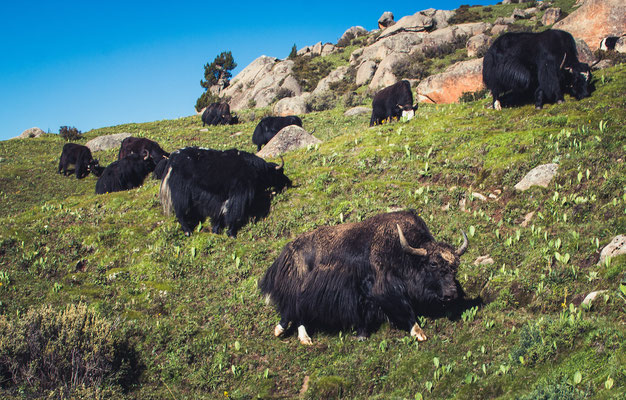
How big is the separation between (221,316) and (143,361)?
1.44 m

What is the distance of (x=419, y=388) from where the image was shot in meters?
5.07

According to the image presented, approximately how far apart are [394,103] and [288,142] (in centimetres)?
588

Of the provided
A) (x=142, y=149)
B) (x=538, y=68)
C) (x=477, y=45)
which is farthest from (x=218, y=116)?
(x=477, y=45)

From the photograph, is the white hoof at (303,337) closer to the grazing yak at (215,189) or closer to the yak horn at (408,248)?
the yak horn at (408,248)

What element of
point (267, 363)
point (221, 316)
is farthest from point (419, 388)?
point (221, 316)

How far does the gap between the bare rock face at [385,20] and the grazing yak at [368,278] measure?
221 ft

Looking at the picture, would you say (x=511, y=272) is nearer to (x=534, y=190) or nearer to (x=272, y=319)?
(x=534, y=190)

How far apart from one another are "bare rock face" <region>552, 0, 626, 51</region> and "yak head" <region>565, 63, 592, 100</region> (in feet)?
38.5

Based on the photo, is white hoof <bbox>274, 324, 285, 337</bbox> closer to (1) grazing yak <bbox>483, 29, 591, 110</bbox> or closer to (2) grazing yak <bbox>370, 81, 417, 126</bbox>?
(1) grazing yak <bbox>483, 29, 591, 110</bbox>

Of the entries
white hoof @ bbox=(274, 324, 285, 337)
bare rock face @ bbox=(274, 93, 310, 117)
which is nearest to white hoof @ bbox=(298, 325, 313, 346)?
white hoof @ bbox=(274, 324, 285, 337)

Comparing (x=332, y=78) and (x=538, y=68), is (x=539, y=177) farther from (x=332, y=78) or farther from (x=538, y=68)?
(x=332, y=78)

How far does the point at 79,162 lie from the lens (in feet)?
67.6

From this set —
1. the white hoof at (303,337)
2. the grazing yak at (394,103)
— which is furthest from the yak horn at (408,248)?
the grazing yak at (394,103)

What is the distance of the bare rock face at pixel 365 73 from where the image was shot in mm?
43500
